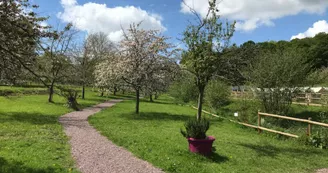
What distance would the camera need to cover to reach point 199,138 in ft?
25.6

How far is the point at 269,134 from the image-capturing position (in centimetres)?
1248

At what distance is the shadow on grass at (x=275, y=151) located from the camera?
8922mm

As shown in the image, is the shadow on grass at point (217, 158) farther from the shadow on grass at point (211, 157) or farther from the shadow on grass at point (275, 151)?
the shadow on grass at point (275, 151)

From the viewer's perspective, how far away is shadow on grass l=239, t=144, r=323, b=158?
29.3ft

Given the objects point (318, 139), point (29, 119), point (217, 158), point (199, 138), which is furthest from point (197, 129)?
point (29, 119)

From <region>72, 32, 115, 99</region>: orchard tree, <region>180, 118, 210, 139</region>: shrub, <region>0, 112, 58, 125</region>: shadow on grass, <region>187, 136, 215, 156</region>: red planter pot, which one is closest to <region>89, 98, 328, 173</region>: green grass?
<region>187, 136, 215, 156</region>: red planter pot

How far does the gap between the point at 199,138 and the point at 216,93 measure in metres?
19.4

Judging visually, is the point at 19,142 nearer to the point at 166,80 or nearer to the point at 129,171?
the point at 129,171

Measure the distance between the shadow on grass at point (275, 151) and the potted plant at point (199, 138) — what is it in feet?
6.96

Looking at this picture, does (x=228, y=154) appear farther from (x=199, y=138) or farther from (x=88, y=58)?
(x=88, y=58)

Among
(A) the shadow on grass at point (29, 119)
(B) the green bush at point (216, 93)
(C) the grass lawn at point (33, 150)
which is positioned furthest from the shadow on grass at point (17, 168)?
(B) the green bush at point (216, 93)

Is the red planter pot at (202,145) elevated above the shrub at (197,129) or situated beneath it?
situated beneath

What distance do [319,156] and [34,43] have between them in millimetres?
8891

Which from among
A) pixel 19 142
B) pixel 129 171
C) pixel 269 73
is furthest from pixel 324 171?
pixel 269 73
